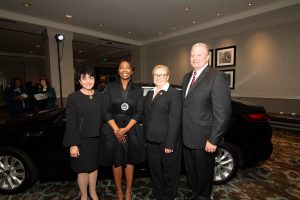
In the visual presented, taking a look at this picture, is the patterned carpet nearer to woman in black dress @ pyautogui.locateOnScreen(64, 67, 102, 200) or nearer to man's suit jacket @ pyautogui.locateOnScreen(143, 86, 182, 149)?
woman in black dress @ pyautogui.locateOnScreen(64, 67, 102, 200)

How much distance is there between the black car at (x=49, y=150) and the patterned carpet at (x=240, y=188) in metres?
0.17

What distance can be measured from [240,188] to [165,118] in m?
1.51

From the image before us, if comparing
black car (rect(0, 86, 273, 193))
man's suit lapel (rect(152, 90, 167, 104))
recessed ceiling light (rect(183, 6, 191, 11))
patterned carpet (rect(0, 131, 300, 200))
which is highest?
recessed ceiling light (rect(183, 6, 191, 11))

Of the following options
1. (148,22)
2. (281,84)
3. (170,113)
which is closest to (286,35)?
(281,84)

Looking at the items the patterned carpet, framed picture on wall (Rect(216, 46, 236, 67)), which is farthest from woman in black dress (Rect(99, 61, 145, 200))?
framed picture on wall (Rect(216, 46, 236, 67))

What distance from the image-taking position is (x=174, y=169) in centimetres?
185

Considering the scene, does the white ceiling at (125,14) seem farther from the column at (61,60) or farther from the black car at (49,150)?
the black car at (49,150)

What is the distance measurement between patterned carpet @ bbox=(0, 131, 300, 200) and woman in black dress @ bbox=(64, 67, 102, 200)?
61 cm

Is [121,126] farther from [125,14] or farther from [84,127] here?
[125,14]

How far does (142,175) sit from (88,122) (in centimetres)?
101

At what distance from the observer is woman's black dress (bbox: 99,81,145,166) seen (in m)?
1.86

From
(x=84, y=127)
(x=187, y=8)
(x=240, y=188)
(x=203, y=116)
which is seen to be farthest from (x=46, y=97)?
(x=240, y=188)

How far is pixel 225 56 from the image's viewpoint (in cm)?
702

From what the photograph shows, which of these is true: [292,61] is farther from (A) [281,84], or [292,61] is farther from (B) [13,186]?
(B) [13,186]
